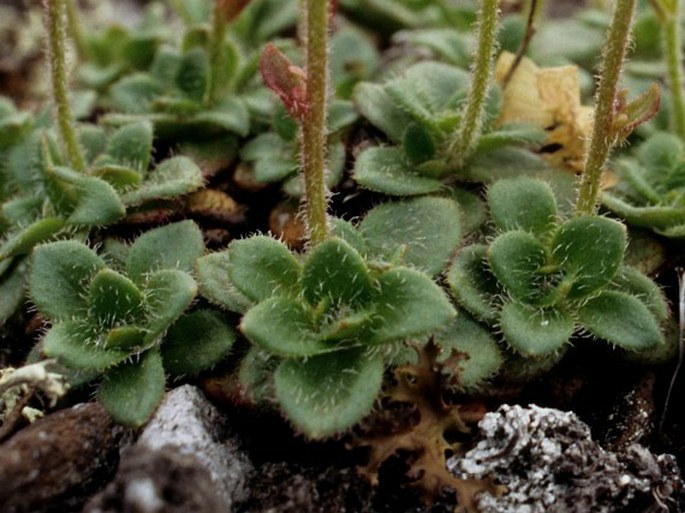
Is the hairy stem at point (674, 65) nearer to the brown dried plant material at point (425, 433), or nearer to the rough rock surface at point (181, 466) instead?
the brown dried plant material at point (425, 433)

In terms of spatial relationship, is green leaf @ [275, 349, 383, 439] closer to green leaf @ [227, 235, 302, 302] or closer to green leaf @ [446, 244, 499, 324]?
green leaf @ [227, 235, 302, 302]

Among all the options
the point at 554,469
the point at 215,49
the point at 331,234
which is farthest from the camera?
the point at 215,49

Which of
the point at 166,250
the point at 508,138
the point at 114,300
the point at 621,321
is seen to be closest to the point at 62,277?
the point at 114,300

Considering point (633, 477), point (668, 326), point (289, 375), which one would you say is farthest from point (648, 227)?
point (289, 375)

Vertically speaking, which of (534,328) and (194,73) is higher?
(194,73)

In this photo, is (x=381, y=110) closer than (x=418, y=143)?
No

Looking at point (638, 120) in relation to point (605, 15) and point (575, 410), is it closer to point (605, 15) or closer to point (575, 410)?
point (575, 410)

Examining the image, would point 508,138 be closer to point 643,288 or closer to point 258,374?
point 643,288

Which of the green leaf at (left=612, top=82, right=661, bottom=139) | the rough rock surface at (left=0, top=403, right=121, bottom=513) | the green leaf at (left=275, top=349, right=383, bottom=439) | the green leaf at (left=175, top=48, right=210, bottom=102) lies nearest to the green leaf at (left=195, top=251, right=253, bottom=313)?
the green leaf at (left=275, top=349, right=383, bottom=439)
